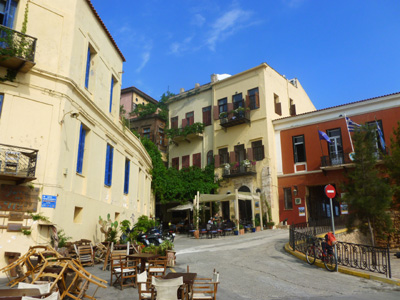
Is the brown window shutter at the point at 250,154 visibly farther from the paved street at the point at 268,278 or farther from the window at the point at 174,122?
the paved street at the point at 268,278

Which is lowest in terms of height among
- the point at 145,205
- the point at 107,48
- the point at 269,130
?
the point at 145,205

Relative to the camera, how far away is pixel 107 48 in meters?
17.1

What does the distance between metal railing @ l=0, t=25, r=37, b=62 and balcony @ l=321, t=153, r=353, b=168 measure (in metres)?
19.5

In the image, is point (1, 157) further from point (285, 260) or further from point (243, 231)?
point (243, 231)

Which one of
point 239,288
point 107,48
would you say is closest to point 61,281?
point 239,288

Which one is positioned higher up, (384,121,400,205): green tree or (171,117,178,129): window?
(171,117,178,129): window

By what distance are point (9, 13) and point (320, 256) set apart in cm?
1441

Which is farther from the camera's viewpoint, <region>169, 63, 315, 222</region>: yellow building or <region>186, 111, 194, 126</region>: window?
<region>186, 111, 194, 126</region>: window

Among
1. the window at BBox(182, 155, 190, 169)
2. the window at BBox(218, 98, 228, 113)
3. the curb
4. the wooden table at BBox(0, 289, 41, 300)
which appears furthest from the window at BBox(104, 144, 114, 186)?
the window at BBox(218, 98, 228, 113)

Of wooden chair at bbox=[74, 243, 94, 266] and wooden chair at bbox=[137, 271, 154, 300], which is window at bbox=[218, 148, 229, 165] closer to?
wooden chair at bbox=[74, 243, 94, 266]

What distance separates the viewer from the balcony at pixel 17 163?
33.4ft

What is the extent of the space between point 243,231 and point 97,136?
477 inches

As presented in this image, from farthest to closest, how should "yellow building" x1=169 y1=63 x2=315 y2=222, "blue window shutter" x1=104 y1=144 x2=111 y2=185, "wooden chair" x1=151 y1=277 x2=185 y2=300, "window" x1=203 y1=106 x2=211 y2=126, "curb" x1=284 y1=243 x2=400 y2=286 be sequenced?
1. "window" x1=203 y1=106 x2=211 y2=126
2. "yellow building" x1=169 y1=63 x2=315 y2=222
3. "blue window shutter" x1=104 y1=144 x2=111 y2=185
4. "curb" x1=284 y1=243 x2=400 y2=286
5. "wooden chair" x1=151 y1=277 x2=185 y2=300

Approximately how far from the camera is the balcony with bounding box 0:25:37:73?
10.8m
